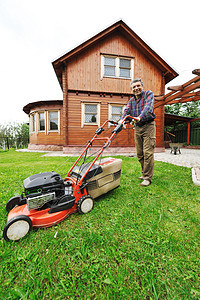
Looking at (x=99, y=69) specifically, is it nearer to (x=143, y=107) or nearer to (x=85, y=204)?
(x=143, y=107)

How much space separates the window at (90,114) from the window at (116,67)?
1798mm

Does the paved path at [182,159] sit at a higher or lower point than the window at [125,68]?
lower

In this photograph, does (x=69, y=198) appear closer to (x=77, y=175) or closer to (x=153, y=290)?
(x=77, y=175)

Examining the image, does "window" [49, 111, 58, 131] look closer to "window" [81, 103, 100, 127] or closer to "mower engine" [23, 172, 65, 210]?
"window" [81, 103, 100, 127]

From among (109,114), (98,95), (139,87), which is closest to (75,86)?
(98,95)

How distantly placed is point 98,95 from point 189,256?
8.21m

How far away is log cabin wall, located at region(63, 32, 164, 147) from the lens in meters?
7.89

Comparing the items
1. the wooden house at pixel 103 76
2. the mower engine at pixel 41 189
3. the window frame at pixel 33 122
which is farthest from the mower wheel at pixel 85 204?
the window frame at pixel 33 122

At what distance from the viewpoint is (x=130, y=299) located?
2.79 ft

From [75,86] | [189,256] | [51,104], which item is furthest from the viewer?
[51,104]

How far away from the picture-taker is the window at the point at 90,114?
823cm

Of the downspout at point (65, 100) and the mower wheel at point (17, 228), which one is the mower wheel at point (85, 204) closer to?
the mower wheel at point (17, 228)

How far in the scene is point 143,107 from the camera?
2693 mm

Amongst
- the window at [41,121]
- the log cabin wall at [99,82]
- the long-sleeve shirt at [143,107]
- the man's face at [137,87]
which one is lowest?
the long-sleeve shirt at [143,107]
